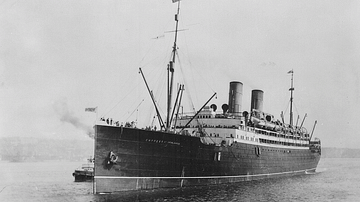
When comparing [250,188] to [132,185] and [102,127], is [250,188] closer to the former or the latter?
[132,185]

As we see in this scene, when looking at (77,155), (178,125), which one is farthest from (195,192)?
(77,155)

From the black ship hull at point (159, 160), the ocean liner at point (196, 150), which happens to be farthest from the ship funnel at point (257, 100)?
the black ship hull at point (159, 160)

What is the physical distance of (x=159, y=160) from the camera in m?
23.5

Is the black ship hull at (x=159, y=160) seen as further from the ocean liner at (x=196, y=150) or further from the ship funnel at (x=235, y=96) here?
the ship funnel at (x=235, y=96)

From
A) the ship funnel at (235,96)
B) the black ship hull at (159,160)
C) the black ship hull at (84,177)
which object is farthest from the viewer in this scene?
the black ship hull at (84,177)

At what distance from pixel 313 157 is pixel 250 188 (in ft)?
95.7

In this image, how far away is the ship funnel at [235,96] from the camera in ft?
115

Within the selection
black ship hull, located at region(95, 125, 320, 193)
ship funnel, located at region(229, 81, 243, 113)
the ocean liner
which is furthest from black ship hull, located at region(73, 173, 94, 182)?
ship funnel, located at region(229, 81, 243, 113)

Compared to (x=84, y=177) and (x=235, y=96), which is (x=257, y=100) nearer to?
(x=235, y=96)

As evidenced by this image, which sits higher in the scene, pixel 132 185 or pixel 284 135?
pixel 284 135

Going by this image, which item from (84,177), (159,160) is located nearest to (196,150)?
(159,160)

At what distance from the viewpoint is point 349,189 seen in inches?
1190

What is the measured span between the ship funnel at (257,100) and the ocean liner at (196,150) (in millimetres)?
123

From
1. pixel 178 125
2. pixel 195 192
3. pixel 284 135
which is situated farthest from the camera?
pixel 284 135
